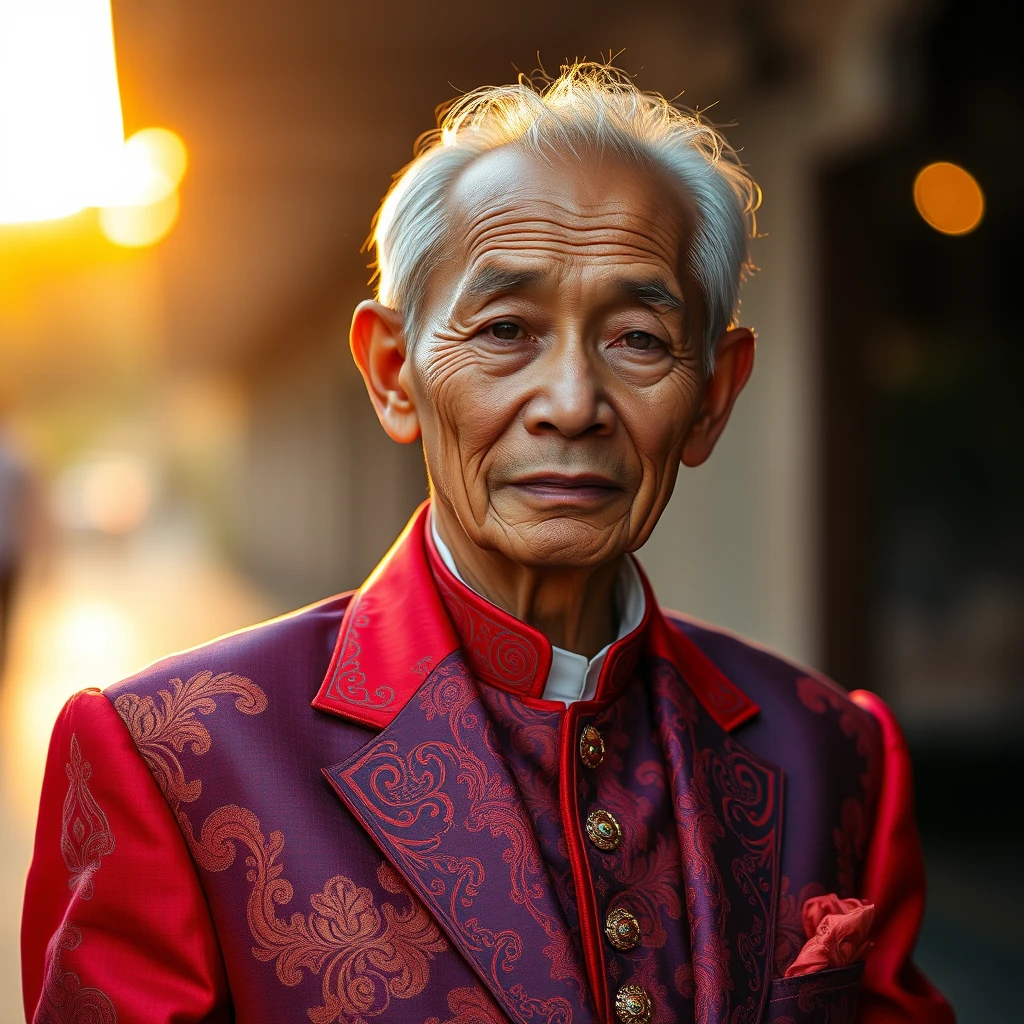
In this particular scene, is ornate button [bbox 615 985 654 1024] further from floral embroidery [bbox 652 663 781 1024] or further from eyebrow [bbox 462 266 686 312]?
eyebrow [bbox 462 266 686 312]

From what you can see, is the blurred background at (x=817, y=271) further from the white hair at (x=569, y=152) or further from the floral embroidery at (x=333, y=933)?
Result: the floral embroidery at (x=333, y=933)

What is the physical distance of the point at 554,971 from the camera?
1371mm

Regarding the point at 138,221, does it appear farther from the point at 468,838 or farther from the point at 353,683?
the point at 468,838

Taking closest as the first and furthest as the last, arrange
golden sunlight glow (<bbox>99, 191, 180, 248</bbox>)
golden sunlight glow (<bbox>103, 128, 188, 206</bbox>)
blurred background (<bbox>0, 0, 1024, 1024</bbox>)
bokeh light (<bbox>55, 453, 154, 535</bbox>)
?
blurred background (<bbox>0, 0, 1024, 1024</bbox>), golden sunlight glow (<bbox>103, 128, 188, 206</bbox>), golden sunlight glow (<bbox>99, 191, 180, 248</bbox>), bokeh light (<bbox>55, 453, 154, 535</bbox>)

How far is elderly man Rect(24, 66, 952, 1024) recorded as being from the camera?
4.53 feet

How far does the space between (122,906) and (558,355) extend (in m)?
0.80

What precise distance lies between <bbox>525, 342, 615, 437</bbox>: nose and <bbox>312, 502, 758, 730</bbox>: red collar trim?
27 centimetres

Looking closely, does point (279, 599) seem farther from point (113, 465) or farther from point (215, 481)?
point (113, 465)

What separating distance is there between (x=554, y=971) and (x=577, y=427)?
2.02 ft

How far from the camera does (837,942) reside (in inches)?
60.2

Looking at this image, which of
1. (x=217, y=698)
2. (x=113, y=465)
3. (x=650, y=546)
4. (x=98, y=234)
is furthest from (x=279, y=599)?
(x=113, y=465)

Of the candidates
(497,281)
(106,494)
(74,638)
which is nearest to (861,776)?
(497,281)

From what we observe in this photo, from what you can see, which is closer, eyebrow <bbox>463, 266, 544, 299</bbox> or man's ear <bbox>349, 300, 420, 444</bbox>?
eyebrow <bbox>463, 266, 544, 299</bbox>

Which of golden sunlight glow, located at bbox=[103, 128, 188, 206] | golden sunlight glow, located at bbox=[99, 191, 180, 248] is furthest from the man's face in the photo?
golden sunlight glow, located at bbox=[99, 191, 180, 248]
